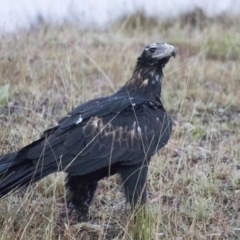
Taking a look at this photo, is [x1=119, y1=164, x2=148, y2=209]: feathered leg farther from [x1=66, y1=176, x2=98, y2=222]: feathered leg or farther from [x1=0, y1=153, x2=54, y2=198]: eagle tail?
[x1=0, y1=153, x2=54, y2=198]: eagle tail

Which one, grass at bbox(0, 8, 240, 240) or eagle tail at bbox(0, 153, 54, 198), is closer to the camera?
eagle tail at bbox(0, 153, 54, 198)

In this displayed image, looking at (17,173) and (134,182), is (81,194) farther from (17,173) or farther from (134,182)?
(17,173)

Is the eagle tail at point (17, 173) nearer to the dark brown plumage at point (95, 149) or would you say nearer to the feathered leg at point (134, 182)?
the dark brown plumage at point (95, 149)

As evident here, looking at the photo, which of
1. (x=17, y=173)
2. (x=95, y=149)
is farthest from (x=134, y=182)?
(x=17, y=173)

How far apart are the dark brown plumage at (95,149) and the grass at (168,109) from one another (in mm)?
198

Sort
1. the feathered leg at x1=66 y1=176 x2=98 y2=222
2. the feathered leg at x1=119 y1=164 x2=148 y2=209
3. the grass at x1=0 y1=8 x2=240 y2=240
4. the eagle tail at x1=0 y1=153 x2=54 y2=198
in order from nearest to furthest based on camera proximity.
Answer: the eagle tail at x1=0 y1=153 x2=54 y2=198 < the grass at x1=0 y1=8 x2=240 y2=240 < the feathered leg at x1=119 y1=164 x2=148 y2=209 < the feathered leg at x1=66 y1=176 x2=98 y2=222

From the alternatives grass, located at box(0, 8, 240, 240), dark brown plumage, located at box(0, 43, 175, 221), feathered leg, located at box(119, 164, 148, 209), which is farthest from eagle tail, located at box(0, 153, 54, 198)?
feathered leg, located at box(119, 164, 148, 209)

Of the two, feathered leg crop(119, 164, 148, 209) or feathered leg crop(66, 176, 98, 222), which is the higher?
feathered leg crop(119, 164, 148, 209)

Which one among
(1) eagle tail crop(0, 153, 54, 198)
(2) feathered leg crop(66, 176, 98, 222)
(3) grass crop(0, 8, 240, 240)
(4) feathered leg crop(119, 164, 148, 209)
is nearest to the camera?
(1) eagle tail crop(0, 153, 54, 198)

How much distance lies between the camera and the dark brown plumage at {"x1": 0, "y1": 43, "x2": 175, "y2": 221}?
15.0 ft

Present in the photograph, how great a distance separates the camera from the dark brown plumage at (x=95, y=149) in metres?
4.56

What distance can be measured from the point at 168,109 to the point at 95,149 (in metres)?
3.02

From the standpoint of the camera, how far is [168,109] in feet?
25.0

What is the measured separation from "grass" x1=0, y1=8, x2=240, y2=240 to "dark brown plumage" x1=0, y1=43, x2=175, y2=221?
0.20 m
